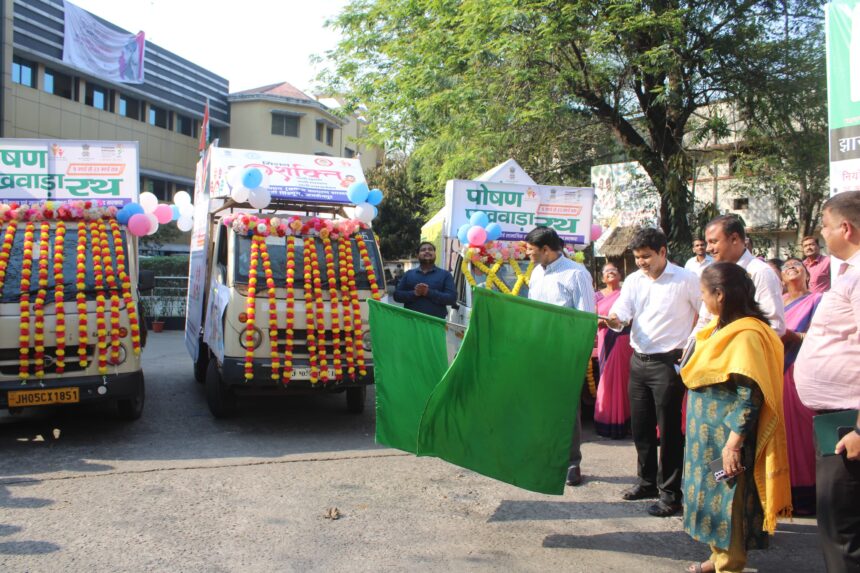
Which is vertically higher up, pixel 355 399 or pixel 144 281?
pixel 144 281

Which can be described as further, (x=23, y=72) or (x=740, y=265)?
(x=23, y=72)

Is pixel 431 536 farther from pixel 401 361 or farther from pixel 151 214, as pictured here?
pixel 151 214

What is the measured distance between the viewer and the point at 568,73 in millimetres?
12258

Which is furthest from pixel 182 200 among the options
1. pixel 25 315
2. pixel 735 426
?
pixel 735 426

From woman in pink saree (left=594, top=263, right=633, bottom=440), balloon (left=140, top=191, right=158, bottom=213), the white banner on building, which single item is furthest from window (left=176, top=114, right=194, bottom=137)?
woman in pink saree (left=594, top=263, right=633, bottom=440)

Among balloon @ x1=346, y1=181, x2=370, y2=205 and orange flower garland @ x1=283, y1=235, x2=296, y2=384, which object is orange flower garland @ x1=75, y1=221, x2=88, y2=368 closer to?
orange flower garland @ x1=283, y1=235, x2=296, y2=384

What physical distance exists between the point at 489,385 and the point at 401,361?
2.59 feet

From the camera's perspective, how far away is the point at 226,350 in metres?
6.51

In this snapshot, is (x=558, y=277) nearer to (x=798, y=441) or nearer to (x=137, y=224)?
(x=798, y=441)

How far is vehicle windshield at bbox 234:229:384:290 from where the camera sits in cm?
680

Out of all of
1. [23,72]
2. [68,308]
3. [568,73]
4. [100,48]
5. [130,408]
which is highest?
[100,48]

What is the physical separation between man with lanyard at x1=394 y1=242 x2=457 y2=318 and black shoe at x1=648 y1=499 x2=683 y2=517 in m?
3.53

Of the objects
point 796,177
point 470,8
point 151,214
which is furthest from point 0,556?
point 796,177

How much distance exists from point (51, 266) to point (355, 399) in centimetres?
326
